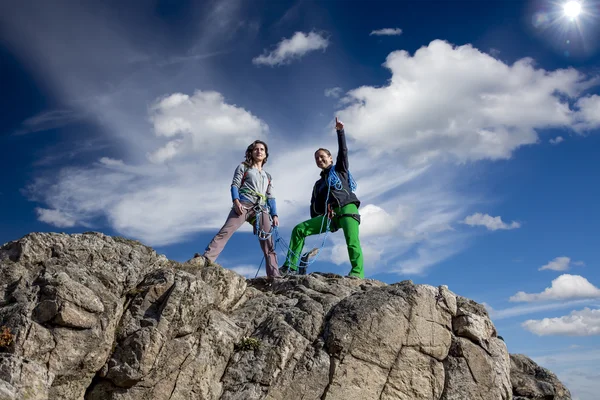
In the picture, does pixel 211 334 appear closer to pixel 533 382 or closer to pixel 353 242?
pixel 353 242

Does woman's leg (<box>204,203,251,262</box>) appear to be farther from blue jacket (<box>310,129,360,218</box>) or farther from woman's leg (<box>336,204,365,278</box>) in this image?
woman's leg (<box>336,204,365,278</box>)

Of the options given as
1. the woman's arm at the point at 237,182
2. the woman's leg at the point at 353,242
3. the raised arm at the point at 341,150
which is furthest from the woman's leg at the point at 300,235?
the woman's arm at the point at 237,182

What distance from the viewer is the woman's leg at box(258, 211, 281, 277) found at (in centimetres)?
1605

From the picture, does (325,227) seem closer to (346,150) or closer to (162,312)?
(346,150)

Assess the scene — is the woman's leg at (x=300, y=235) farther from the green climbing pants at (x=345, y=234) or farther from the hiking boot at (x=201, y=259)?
the hiking boot at (x=201, y=259)

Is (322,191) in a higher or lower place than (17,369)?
higher

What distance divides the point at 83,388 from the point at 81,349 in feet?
3.04

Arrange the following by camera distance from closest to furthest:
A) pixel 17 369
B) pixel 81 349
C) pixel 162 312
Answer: pixel 17 369
pixel 81 349
pixel 162 312

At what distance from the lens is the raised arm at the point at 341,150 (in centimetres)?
1644

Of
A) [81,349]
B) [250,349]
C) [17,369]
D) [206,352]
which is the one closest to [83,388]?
[81,349]

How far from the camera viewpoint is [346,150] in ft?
55.3

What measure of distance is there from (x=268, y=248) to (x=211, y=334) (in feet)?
13.4

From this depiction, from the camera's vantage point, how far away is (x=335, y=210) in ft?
55.2

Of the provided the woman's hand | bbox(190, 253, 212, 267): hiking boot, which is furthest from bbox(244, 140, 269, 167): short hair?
bbox(190, 253, 212, 267): hiking boot
